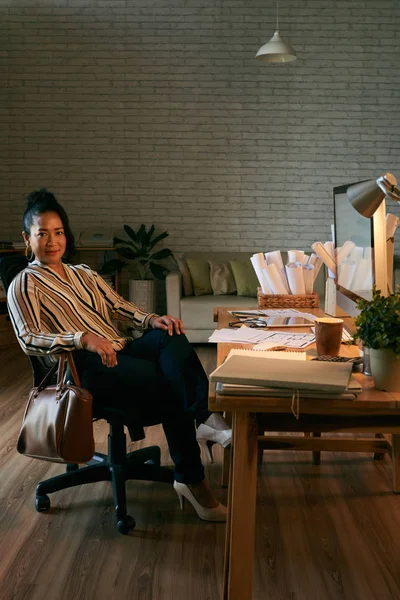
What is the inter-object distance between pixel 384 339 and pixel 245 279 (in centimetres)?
482

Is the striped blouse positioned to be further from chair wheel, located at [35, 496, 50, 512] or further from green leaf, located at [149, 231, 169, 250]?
green leaf, located at [149, 231, 169, 250]

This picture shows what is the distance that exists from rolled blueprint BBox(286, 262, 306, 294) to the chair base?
1.04 m

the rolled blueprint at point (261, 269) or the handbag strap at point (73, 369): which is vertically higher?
the rolled blueprint at point (261, 269)

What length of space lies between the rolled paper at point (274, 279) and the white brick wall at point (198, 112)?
3921 millimetres

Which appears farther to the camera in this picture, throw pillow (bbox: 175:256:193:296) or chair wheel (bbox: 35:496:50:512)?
throw pillow (bbox: 175:256:193:296)

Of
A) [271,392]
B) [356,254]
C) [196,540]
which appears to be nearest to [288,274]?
[356,254]

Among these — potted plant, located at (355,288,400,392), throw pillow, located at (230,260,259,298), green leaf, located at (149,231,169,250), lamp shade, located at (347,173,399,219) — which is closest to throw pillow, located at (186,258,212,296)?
throw pillow, located at (230,260,259,298)

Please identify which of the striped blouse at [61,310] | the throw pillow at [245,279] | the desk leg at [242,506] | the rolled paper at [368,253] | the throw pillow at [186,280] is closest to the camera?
the desk leg at [242,506]

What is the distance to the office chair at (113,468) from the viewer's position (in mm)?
2471

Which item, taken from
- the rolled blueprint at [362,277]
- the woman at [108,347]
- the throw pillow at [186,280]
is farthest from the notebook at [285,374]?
the throw pillow at [186,280]

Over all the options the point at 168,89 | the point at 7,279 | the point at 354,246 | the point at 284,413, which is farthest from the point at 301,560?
the point at 168,89

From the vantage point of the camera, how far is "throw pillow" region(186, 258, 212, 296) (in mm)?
6504

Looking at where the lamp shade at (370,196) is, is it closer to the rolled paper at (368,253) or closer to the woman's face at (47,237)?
the rolled paper at (368,253)

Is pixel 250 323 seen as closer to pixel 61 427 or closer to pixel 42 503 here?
pixel 61 427
